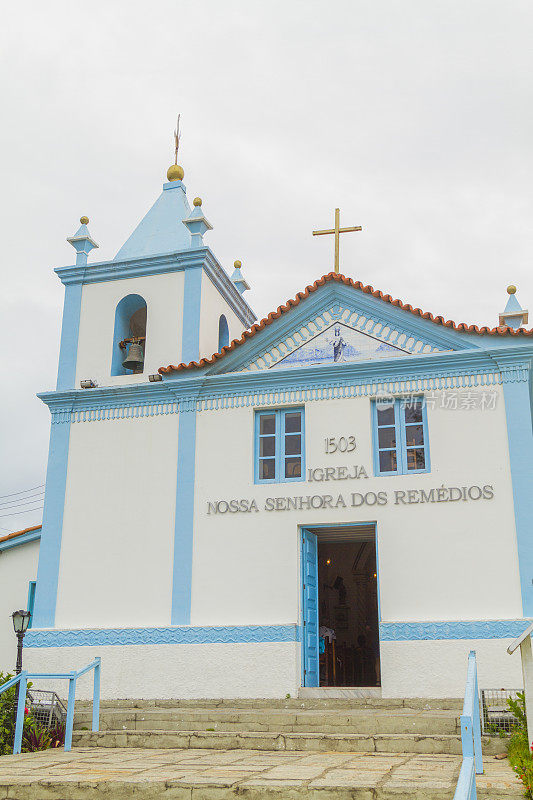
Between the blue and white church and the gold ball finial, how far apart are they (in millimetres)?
2349

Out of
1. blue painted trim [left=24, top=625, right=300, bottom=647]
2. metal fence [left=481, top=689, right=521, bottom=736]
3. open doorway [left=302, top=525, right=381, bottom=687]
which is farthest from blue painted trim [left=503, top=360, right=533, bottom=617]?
blue painted trim [left=24, top=625, right=300, bottom=647]

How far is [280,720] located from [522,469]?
4594 mm

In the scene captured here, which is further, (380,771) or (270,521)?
(270,521)

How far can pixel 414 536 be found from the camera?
11.3 m

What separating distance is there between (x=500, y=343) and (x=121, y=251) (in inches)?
283

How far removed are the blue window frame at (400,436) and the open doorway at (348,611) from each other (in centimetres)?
196

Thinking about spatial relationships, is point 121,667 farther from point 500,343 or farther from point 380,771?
point 500,343

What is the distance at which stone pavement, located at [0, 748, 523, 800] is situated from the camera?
6.22 meters

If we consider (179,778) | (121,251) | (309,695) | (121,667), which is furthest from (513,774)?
(121,251)

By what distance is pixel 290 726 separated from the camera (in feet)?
31.3

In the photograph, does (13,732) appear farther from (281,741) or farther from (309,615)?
(309,615)

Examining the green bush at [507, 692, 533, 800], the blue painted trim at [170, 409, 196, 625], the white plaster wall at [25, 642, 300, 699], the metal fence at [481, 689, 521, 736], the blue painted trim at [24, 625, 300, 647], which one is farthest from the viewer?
the blue painted trim at [170, 409, 196, 625]

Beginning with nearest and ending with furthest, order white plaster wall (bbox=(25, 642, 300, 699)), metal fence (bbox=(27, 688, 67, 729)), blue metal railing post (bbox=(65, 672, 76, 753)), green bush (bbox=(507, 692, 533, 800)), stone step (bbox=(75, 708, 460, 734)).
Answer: green bush (bbox=(507, 692, 533, 800)) → stone step (bbox=(75, 708, 460, 734)) → blue metal railing post (bbox=(65, 672, 76, 753)) → metal fence (bbox=(27, 688, 67, 729)) → white plaster wall (bbox=(25, 642, 300, 699))

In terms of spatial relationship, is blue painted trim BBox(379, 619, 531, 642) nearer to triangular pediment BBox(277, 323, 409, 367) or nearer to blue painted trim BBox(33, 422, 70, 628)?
triangular pediment BBox(277, 323, 409, 367)
